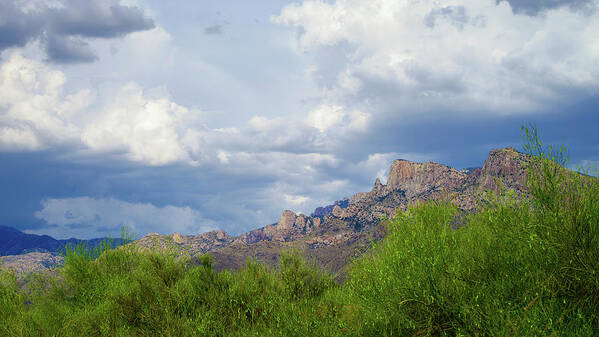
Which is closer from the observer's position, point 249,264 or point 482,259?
point 482,259

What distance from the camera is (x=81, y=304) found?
1783cm

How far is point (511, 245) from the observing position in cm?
914

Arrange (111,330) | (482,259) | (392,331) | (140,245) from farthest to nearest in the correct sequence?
(140,245) → (111,330) → (482,259) → (392,331)

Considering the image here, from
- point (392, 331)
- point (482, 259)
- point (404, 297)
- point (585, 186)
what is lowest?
point (392, 331)

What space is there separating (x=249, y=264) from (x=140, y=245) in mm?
7987

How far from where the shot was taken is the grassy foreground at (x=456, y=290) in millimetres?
7812

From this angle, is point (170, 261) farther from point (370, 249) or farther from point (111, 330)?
→ point (370, 249)

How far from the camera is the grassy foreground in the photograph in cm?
781

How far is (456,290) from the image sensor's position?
8.07 m

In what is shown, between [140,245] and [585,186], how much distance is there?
21.6m

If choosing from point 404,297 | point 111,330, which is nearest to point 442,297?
point 404,297

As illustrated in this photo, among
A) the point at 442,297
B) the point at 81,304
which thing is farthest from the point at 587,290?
the point at 81,304

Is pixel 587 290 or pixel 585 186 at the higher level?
pixel 585 186

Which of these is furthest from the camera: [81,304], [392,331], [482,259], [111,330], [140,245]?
[140,245]
